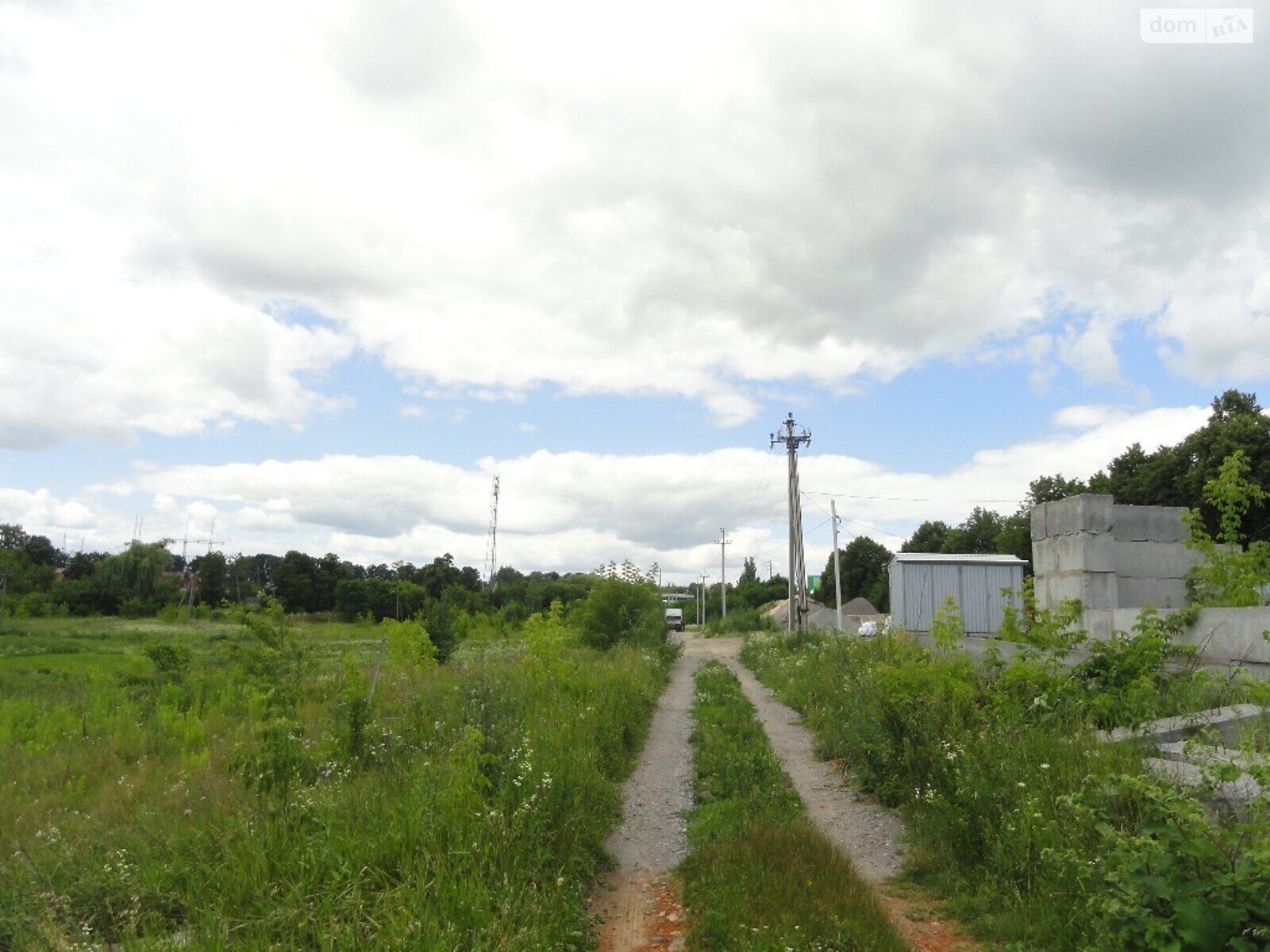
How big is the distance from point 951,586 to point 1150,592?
1447 cm

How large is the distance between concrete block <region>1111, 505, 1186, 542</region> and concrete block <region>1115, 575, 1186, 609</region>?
1.59 ft

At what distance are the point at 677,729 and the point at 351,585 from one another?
66663 mm

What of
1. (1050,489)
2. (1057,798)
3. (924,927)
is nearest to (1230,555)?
(1057,798)

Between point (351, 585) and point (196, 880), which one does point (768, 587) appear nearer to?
point (351, 585)

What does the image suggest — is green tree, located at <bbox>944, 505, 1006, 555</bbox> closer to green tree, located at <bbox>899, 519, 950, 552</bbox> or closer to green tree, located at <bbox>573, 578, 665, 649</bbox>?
green tree, located at <bbox>899, 519, 950, 552</bbox>

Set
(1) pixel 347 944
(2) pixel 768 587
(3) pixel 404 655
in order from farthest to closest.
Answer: (2) pixel 768 587 → (3) pixel 404 655 → (1) pixel 347 944

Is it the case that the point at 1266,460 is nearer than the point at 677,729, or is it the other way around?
the point at 677,729

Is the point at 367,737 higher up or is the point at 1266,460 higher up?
the point at 1266,460

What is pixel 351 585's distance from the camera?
7569cm

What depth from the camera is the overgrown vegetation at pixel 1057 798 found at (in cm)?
372

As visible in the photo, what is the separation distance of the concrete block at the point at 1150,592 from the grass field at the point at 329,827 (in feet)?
20.3

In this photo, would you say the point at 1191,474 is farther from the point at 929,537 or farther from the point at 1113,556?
the point at 929,537

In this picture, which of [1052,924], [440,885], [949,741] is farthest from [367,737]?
[1052,924]

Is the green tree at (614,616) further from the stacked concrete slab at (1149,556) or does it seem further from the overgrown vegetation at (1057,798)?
the stacked concrete slab at (1149,556)
